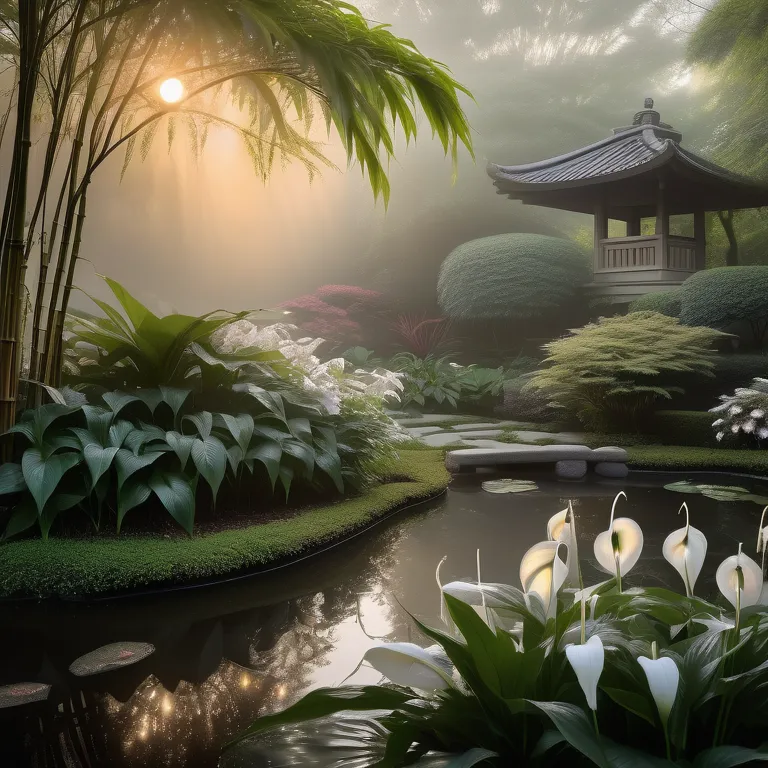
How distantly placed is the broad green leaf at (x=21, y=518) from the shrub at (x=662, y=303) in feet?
23.1

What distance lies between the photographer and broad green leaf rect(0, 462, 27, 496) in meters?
2.81

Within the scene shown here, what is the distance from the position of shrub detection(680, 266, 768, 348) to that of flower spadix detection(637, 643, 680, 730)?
7.95 meters

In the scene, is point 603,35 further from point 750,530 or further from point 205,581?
point 205,581

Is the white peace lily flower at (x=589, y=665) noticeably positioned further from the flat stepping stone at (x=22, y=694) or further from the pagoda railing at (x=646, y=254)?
the pagoda railing at (x=646, y=254)

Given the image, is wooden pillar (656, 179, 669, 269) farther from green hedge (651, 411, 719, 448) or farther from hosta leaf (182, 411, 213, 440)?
hosta leaf (182, 411, 213, 440)

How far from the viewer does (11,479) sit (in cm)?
284

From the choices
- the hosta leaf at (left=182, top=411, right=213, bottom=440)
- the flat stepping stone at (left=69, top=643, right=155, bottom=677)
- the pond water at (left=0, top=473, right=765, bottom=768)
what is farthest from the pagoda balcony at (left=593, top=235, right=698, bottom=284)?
the flat stepping stone at (left=69, top=643, right=155, bottom=677)

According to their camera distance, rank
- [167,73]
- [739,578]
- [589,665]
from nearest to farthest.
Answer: [589,665], [739,578], [167,73]

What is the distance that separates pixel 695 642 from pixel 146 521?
2578 millimetres

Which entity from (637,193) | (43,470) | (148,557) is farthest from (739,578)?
(637,193)

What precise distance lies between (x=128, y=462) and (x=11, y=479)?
0.43 metres

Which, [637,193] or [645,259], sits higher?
[637,193]

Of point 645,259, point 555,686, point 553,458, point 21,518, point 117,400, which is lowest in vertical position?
point 553,458

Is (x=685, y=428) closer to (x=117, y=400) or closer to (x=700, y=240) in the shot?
(x=700, y=240)
